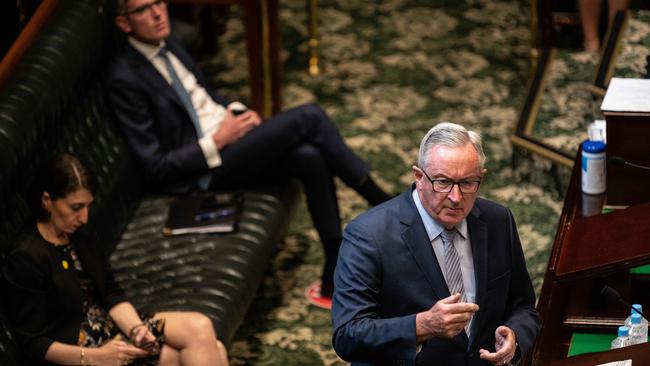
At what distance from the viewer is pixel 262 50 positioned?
593 centimetres

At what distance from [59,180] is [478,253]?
1.40m

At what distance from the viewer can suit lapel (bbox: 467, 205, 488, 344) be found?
3215 mm

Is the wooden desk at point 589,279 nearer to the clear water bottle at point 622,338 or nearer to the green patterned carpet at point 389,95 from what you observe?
the clear water bottle at point 622,338

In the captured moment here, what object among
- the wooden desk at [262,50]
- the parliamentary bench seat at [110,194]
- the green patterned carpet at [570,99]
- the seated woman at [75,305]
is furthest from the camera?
the wooden desk at [262,50]

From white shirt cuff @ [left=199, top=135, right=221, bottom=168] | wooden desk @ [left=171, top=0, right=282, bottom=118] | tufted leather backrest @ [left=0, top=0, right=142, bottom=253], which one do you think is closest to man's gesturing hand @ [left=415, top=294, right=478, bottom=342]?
tufted leather backrest @ [left=0, top=0, right=142, bottom=253]

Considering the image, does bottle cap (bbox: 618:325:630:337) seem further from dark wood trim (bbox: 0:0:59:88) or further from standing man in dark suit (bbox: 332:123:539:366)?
dark wood trim (bbox: 0:0:59:88)

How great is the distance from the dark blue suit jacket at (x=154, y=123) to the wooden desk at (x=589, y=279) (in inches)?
72.0

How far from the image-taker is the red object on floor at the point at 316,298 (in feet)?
16.5

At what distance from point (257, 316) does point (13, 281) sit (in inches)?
54.1

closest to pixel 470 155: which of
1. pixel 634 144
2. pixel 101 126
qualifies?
pixel 634 144

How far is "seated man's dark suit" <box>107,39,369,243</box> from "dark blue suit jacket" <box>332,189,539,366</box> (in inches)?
69.6

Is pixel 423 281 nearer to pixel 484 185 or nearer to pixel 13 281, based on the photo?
pixel 13 281

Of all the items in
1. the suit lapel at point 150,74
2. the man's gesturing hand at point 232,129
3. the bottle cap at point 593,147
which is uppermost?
the bottle cap at point 593,147

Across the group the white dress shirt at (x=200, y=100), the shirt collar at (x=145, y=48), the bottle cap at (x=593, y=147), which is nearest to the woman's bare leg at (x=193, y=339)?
the white dress shirt at (x=200, y=100)
